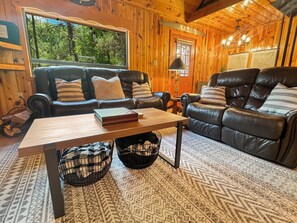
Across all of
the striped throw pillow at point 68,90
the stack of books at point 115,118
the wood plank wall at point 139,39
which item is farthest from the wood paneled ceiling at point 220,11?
the stack of books at point 115,118

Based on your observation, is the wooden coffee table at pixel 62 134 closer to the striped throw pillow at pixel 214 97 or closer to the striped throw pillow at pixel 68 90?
the striped throw pillow at pixel 68 90

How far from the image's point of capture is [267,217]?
944 millimetres

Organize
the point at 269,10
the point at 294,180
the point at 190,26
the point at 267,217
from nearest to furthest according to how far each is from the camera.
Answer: the point at 267,217 < the point at 294,180 < the point at 269,10 < the point at 190,26

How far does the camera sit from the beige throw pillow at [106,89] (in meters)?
2.47

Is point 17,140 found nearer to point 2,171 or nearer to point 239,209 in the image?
point 2,171

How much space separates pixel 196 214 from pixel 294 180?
102 centimetres

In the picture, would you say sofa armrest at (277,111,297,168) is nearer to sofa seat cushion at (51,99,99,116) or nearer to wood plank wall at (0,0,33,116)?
sofa seat cushion at (51,99,99,116)

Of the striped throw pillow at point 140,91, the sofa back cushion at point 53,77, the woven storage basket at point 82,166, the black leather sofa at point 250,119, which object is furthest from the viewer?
the striped throw pillow at point 140,91

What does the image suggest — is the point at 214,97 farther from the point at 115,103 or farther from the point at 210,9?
the point at 210,9

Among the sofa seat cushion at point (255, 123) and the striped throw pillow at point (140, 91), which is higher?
the striped throw pillow at point (140, 91)

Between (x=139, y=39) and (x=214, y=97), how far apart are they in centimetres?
215

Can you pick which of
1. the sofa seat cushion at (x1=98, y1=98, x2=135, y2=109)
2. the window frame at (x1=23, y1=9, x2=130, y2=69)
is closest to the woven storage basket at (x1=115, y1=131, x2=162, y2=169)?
the sofa seat cushion at (x1=98, y1=98, x2=135, y2=109)

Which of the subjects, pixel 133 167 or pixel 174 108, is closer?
pixel 133 167

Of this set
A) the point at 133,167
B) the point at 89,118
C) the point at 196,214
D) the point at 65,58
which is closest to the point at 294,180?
the point at 196,214
